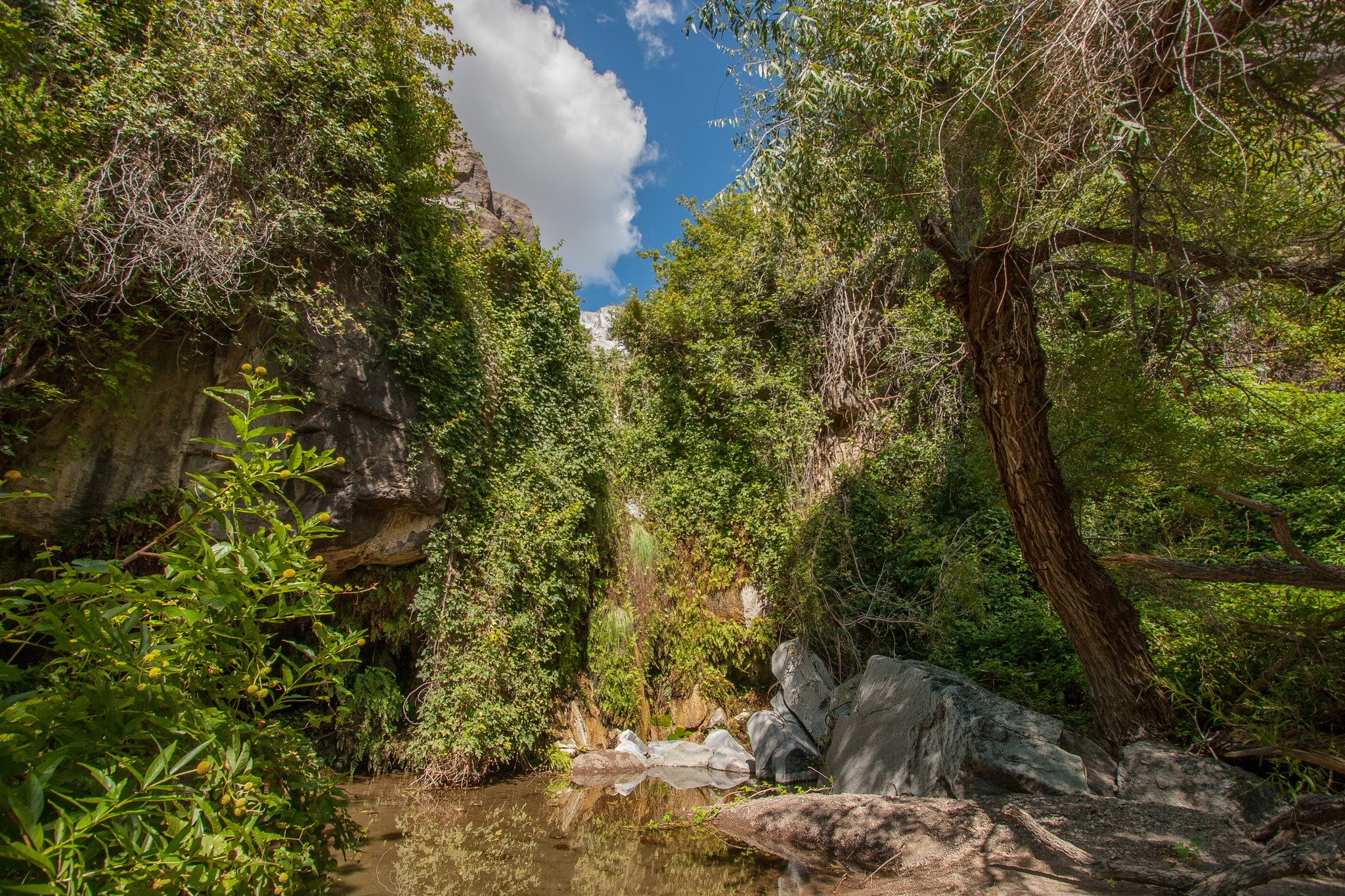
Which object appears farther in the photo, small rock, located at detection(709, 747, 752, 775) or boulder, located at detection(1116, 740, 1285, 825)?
small rock, located at detection(709, 747, 752, 775)

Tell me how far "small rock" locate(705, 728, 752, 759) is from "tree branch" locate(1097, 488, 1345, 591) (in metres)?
4.77

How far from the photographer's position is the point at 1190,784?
3637mm

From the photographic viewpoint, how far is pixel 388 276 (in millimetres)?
6207

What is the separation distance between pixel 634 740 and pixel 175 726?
6685 millimetres

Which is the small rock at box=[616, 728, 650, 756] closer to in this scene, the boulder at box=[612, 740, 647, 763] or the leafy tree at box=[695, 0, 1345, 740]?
the boulder at box=[612, 740, 647, 763]

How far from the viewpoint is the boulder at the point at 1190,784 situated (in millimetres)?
3480

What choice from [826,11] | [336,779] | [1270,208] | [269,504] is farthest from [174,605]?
[1270,208]

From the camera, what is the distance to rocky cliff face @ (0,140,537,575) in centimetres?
449

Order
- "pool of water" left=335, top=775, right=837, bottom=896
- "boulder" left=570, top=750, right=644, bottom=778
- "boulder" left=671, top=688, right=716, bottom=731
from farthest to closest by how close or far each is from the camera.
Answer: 1. "boulder" left=671, top=688, right=716, bottom=731
2. "boulder" left=570, top=750, right=644, bottom=778
3. "pool of water" left=335, top=775, right=837, bottom=896

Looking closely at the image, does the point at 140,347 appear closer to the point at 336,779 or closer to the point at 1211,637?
the point at 336,779

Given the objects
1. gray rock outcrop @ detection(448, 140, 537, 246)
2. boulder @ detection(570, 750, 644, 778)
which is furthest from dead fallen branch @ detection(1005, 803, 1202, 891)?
gray rock outcrop @ detection(448, 140, 537, 246)

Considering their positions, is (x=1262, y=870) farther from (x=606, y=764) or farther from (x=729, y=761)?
(x=606, y=764)

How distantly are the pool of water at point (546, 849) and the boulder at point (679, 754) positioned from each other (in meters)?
0.92

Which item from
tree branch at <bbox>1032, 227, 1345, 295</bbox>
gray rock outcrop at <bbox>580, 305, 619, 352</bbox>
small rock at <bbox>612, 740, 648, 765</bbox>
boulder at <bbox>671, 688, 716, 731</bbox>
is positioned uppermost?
gray rock outcrop at <bbox>580, 305, 619, 352</bbox>
